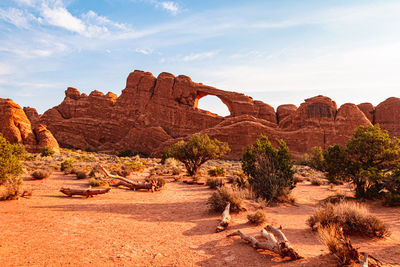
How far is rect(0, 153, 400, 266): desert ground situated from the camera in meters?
4.70

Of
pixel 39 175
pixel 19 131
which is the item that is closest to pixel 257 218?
pixel 39 175

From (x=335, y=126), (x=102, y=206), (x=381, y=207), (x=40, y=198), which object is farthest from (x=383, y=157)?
(x=335, y=126)

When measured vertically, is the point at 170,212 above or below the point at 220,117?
below

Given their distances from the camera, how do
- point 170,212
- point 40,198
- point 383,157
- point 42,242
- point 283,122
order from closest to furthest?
point 42,242, point 170,212, point 40,198, point 383,157, point 283,122

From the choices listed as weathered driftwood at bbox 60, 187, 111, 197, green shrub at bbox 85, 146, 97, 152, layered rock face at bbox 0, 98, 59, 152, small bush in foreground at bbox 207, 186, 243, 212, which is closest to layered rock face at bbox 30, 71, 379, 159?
green shrub at bbox 85, 146, 97, 152

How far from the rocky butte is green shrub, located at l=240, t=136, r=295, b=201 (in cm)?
3628

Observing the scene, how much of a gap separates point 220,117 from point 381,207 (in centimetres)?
4892

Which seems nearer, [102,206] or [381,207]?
[102,206]

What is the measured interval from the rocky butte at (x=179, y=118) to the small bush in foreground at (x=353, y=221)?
140 feet

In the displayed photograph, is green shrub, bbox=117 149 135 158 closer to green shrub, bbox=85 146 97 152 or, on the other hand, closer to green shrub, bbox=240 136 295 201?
green shrub, bbox=85 146 97 152

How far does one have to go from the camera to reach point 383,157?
11.6 m

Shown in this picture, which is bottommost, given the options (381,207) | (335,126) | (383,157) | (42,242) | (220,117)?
(381,207)

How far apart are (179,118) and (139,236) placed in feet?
172

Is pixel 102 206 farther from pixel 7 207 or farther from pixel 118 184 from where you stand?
pixel 118 184
